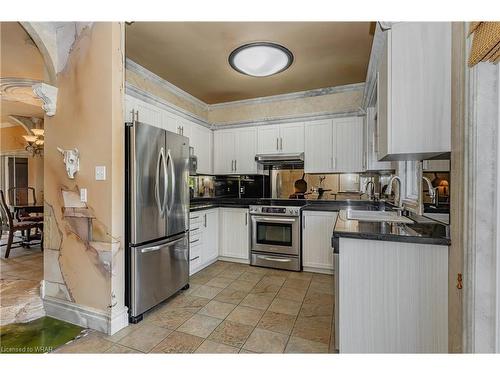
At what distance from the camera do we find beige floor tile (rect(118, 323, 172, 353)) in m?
1.85

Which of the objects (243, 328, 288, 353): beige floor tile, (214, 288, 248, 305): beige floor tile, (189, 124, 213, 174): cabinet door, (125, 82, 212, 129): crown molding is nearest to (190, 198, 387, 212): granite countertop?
(189, 124, 213, 174): cabinet door

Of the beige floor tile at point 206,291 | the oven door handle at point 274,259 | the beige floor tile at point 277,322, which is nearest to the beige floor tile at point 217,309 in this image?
the beige floor tile at point 206,291

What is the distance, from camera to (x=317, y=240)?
135 inches

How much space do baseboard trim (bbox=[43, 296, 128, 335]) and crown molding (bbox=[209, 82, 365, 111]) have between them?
3522 mm

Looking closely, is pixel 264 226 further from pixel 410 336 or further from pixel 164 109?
pixel 410 336

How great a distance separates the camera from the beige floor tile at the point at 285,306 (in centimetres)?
Result: 239

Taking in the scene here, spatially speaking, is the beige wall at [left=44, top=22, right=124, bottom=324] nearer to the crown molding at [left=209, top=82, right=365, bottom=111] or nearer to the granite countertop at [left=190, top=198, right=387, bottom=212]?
the granite countertop at [left=190, top=198, right=387, bottom=212]

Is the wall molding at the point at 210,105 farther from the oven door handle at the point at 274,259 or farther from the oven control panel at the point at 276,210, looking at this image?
the oven door handle at the point at 274,259

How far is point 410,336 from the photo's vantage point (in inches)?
54.3

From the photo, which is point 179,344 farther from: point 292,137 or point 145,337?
point 292,137

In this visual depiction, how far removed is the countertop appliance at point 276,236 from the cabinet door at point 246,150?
0.87 m

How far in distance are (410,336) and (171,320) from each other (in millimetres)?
1828

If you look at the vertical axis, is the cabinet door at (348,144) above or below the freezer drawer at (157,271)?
above
